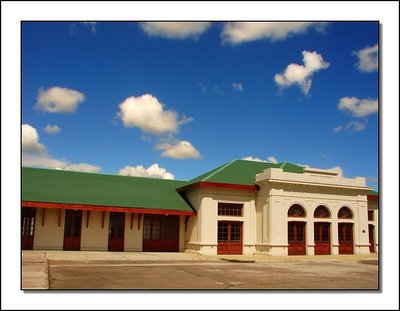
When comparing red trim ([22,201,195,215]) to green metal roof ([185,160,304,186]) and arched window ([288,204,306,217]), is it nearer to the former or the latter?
green metal roof ([185,160,304,186])

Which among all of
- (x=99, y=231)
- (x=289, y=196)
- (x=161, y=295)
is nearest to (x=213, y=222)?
(x=289, y=196)

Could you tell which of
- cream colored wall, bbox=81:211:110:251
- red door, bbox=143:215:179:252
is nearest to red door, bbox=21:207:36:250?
cream colored wall, bbox=81:211:110:251

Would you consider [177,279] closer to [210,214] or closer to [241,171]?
[210,214]

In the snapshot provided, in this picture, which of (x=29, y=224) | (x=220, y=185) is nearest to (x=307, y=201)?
(x=220, y=185)

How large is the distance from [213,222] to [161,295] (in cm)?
1403

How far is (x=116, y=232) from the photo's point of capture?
78.5 ft

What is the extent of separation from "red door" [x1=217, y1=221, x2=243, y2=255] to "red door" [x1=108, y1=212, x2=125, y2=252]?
555cm

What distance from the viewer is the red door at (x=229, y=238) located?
2375cm

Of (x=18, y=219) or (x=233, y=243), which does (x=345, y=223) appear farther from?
(x=18, y=219)

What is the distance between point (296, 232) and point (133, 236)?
9401mm

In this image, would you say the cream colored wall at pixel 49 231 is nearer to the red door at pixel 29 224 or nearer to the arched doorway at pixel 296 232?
the red door at pixel 29 224

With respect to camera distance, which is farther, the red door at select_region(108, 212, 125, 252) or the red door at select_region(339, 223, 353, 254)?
the red door at select_region(339, 223, 353, 254)

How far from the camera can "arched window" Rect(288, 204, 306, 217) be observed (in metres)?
24.2

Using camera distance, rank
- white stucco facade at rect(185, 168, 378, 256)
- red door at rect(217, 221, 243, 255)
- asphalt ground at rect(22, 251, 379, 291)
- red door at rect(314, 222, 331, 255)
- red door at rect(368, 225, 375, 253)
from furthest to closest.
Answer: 1. red door at rect(368, 225, 375, 253)
2. red door at rect(314, 222, 331, 255)
3. red door at rect(217, 221, 243, 255)
4. white stucco facade at rect(185, 168, 378, 256)
5. asphalt ground at rect(22, 251, 379, 291)
